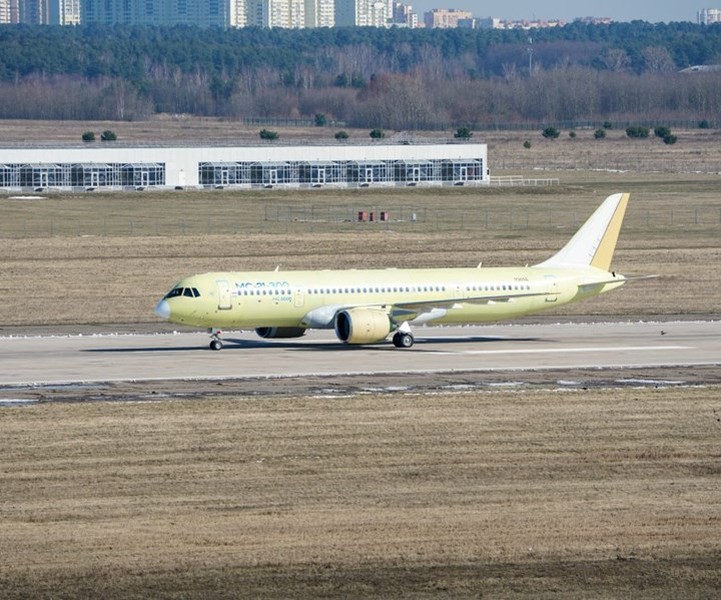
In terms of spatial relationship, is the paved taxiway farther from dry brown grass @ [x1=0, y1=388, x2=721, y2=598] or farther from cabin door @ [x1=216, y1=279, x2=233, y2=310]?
dry brown grass @ [x1=0, y1=388, x2=721, y2=598]

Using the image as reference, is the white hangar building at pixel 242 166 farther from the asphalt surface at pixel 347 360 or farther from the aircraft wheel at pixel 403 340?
the aircraft wheel at pixel 403 340

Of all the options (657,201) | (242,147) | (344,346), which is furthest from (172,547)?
(242,147)

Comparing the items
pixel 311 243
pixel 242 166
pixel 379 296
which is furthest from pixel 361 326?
pixel 242 166

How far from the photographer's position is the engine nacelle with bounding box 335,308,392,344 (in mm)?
65125

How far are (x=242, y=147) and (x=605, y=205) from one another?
116928 millimetres

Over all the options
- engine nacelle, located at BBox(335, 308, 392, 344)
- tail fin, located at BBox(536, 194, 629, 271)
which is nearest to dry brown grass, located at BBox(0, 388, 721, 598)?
engine nacelle, located at BBox(335, 308, 392, 344)

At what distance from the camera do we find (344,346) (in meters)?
67.6

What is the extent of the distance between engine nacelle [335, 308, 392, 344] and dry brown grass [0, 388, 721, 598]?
40.8ft

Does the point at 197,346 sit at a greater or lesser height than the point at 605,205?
lesser

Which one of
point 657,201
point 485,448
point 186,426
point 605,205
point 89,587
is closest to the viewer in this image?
point 89,587

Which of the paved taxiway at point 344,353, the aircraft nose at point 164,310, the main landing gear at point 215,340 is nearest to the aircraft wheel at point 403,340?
the paved taxiway at point 344,353

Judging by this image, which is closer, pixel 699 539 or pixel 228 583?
pixel 228 583

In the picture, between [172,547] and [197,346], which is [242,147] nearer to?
[197,346]

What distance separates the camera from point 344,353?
65125 millimetres
